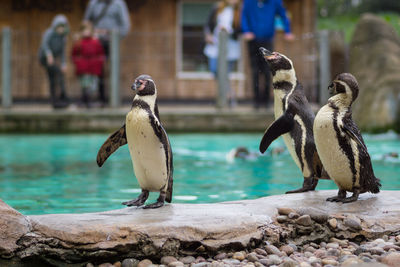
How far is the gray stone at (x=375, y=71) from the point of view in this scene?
1208 centimetres

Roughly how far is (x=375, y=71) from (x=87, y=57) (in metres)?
5.11

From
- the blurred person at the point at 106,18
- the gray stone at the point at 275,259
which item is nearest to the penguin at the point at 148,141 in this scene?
the gray stone at the point at 275,259

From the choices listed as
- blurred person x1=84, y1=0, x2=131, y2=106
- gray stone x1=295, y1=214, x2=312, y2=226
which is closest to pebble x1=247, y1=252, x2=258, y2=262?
gray stone x1=295, y1=214, x2=312, y2=226

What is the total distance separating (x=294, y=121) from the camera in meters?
4.80

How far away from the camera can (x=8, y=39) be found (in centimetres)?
1279

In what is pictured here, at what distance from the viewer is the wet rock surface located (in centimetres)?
354

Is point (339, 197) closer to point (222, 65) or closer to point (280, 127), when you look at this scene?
point (280, 127)

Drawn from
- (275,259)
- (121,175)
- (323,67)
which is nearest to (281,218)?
(275,259)

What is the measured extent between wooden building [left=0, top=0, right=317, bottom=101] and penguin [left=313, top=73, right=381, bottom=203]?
459 inches

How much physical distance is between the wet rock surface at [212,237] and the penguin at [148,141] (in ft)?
0.62

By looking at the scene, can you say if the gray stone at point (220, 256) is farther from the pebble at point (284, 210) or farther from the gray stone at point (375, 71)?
the gray stone at point (375, 71)

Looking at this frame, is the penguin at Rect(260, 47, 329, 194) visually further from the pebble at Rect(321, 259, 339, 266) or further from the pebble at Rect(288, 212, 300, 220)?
the pebble at Rect(321, 259, 339, 266)

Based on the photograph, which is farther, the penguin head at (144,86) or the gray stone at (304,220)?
the penguin head at (144,86)

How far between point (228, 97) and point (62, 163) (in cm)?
540
